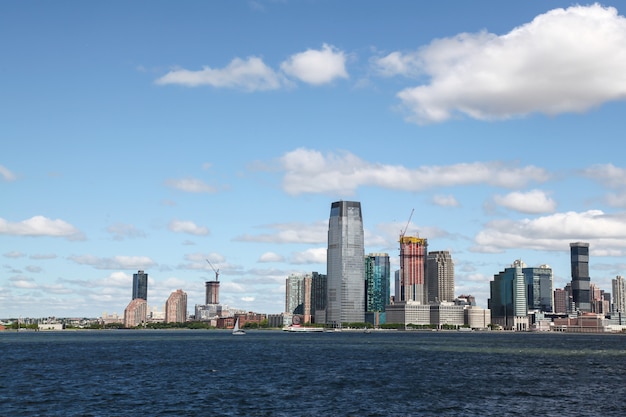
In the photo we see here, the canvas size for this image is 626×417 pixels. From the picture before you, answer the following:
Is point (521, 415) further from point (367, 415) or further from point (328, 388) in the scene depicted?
point (328, 388)

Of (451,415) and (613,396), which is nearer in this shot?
(451,415)

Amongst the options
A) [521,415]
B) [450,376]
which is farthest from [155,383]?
[521,415]

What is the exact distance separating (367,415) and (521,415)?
16.7 meters

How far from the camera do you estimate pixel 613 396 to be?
9400cm

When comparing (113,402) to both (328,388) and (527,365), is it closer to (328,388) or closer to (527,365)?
(328,388)

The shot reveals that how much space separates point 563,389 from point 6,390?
77783 millimetres

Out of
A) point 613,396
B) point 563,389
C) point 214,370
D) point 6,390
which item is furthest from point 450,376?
point 6,390

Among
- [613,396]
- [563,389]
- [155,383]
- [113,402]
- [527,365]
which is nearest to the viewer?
[113,402]

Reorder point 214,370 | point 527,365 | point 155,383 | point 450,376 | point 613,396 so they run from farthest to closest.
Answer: point 527,365, point 214,370, point 450,376, point 155,383, point 613,396

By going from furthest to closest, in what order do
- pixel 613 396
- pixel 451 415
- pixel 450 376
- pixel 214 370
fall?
pixel 214 370 → pixel 450 376 → pixel 613 396 → pixel 451 415

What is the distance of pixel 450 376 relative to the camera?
121 meters

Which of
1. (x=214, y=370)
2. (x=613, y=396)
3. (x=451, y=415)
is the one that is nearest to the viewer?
(x=451, y=415)

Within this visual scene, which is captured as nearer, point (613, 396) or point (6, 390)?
point (613, 396)

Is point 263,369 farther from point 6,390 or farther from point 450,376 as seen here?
point 6,390
